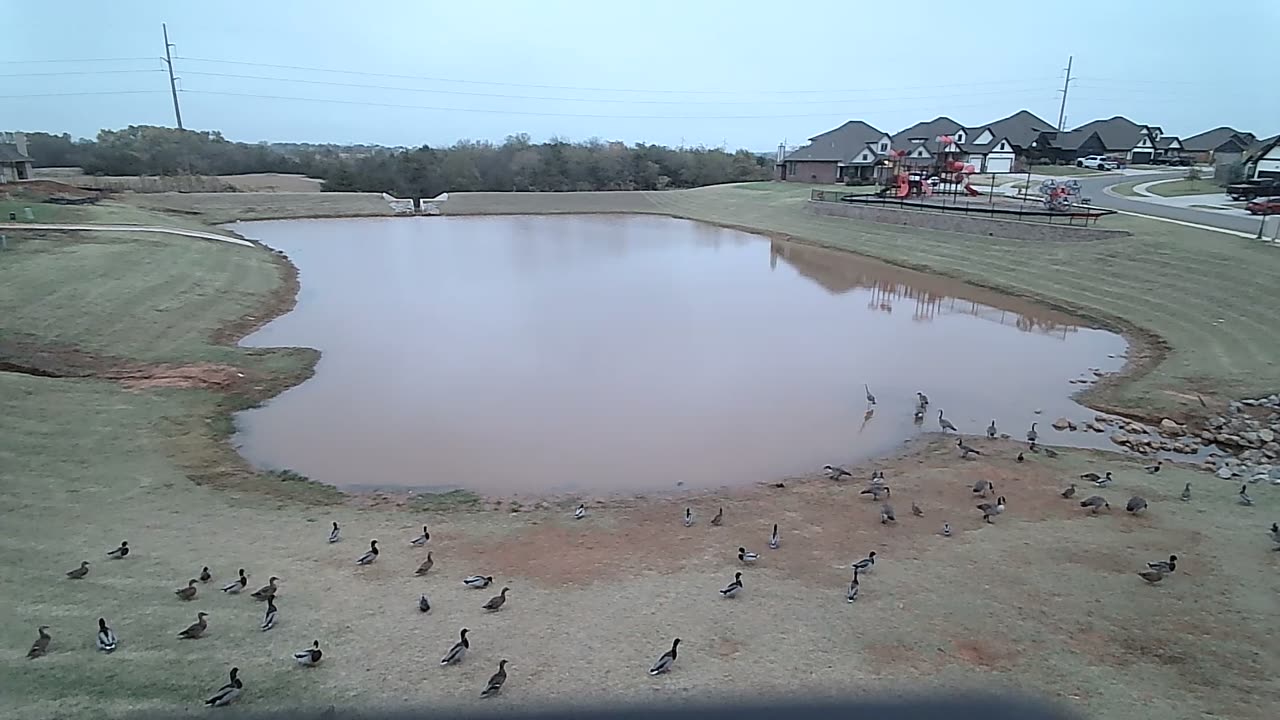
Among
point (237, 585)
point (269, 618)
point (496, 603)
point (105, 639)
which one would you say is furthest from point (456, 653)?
Result: point (105, 639)

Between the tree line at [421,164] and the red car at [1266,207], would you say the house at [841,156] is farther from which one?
the red car at [1266,207]

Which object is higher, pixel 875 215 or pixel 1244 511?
pixel 875 215

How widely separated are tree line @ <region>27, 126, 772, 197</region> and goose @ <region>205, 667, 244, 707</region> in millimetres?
58849

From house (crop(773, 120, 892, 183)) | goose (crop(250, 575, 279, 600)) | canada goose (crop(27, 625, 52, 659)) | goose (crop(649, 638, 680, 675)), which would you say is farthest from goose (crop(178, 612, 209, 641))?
house (crop(773, 120, 892, 183))

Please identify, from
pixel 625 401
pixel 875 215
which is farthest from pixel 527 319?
pixel 875 215

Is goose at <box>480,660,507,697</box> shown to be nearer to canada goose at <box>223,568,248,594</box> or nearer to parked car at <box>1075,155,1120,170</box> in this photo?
canada goose at <box>223,568,248,594</box>

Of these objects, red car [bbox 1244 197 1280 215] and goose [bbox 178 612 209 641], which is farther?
red car [bbox 1244 197 1280 215]

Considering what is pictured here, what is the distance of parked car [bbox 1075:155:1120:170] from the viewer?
60.6 meters

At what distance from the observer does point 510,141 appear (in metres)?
83.4

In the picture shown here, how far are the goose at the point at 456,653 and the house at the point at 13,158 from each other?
51.5 m

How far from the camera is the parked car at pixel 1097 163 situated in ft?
199

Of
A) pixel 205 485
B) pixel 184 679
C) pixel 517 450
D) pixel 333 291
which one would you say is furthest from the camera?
pixel 333 291

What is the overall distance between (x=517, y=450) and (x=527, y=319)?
962 centimetres

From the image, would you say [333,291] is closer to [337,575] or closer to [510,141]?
[337,575]
